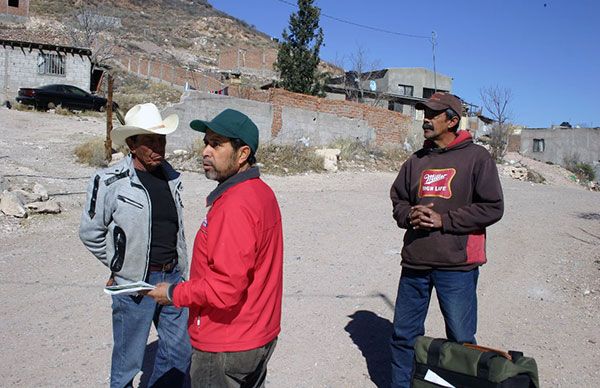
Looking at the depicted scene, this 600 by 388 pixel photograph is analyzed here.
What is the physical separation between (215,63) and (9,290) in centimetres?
5306

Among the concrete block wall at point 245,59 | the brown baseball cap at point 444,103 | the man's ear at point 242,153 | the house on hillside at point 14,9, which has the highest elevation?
the house on hillside at point 14,9

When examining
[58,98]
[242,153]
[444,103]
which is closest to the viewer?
[242,153]

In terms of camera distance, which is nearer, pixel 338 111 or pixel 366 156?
pixel 366 156

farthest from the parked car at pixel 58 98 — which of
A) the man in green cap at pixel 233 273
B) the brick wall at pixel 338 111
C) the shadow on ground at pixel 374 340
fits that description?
the man in green cap at pixel 233 273

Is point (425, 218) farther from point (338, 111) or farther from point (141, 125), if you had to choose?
point (338, 111)

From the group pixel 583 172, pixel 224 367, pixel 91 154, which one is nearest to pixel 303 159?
pixel 91 154

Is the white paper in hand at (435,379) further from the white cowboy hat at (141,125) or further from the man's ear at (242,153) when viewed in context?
the white cowboy hat at (141,125)

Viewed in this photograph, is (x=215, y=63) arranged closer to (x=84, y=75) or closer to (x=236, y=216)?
(x=84, y=75)

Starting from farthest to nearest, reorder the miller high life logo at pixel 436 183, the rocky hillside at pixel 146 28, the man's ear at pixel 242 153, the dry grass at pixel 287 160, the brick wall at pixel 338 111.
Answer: the rocky hillside at pixel 146 28
the brick wall at pixel 338 111
the dry grass at pixel 287 160
the miller high life logo at pixel 436 183
the man's ear at pixel 242 153

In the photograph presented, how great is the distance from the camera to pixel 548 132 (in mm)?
43656

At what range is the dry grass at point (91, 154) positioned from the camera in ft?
45.4

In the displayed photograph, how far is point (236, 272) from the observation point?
212 cm

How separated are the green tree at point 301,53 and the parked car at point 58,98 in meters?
10.0

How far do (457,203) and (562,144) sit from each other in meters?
44.0
